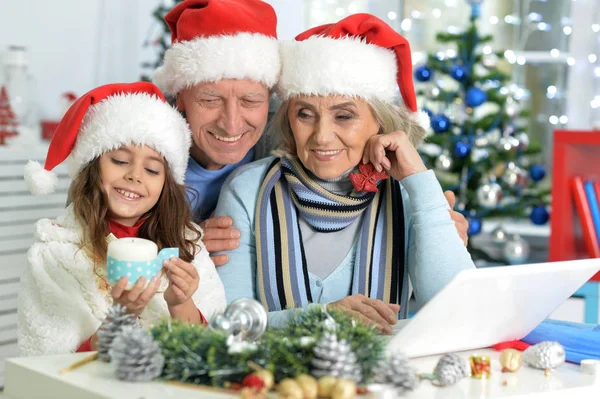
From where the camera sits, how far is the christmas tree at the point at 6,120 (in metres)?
3.67

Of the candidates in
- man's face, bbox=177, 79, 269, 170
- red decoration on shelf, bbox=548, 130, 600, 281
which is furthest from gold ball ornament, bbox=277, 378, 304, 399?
red decoration on shelf, bbox=548, 130, 600, 281

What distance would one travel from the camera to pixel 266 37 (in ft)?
7.68

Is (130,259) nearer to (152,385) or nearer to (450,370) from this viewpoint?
(152,385)

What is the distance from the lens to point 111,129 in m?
1.89

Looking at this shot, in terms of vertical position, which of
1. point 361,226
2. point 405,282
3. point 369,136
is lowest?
point 405,282

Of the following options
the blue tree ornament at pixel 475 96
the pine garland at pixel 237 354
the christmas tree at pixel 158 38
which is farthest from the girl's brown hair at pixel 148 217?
the blue tree ornament at pixel 475 96

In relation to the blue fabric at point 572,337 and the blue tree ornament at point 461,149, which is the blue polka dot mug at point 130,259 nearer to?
the blue fabric at point 572,337

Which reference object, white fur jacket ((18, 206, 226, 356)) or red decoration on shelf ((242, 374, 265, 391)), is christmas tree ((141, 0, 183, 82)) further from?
red decoration on shelf ((242, 374, 265, 391))

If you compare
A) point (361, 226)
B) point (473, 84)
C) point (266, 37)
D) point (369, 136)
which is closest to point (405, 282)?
point (361, 226)

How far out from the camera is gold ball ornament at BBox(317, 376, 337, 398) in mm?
1131

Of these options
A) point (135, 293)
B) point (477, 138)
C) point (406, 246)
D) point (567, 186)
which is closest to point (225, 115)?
point (406, 246)

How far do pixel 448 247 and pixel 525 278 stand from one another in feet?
1.99

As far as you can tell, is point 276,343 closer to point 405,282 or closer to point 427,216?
point 427,216

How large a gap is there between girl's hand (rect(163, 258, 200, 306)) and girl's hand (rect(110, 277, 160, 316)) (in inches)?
3.6
